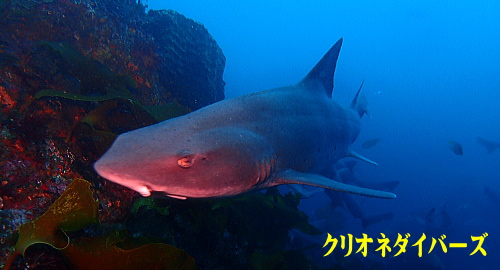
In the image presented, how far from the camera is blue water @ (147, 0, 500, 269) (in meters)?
38.4

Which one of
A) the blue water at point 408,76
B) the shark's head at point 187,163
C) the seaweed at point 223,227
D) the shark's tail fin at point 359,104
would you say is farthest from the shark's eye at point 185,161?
the blue water at point 408,76

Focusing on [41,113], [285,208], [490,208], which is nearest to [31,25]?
[41,113]

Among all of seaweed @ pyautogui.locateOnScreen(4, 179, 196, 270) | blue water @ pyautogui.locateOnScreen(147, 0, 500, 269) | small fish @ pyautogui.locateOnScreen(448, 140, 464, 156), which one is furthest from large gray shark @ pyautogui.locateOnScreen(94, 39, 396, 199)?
blue water @ pyautogui.locateOnScreen(147, 0, 500, 269)

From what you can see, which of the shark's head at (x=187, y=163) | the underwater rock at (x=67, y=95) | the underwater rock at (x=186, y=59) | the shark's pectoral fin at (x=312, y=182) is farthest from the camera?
the underwater rock at (x=186, y=59)

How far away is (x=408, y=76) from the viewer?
141 meters

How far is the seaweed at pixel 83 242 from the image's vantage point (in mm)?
1825

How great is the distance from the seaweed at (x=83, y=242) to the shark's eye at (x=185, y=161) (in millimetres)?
667

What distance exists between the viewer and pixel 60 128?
3.07m

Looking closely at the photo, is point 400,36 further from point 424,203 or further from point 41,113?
point 41,113

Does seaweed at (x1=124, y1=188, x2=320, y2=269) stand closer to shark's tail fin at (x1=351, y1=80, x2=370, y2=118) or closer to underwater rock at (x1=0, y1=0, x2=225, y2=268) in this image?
underwater rock at (x1=0, y1=0, x2=225, y2=268)

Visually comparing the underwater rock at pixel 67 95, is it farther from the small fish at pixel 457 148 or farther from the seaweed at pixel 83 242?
the small fish at pixel 457 148

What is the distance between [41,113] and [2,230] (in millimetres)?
1600

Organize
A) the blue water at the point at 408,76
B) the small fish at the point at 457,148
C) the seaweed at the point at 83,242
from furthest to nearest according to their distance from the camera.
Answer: the blue water at the point at 408,76, the small fish at the point at 457,148, the seaweed at the point at 83,242

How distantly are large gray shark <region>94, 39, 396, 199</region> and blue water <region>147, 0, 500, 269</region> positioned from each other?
2101 cm
